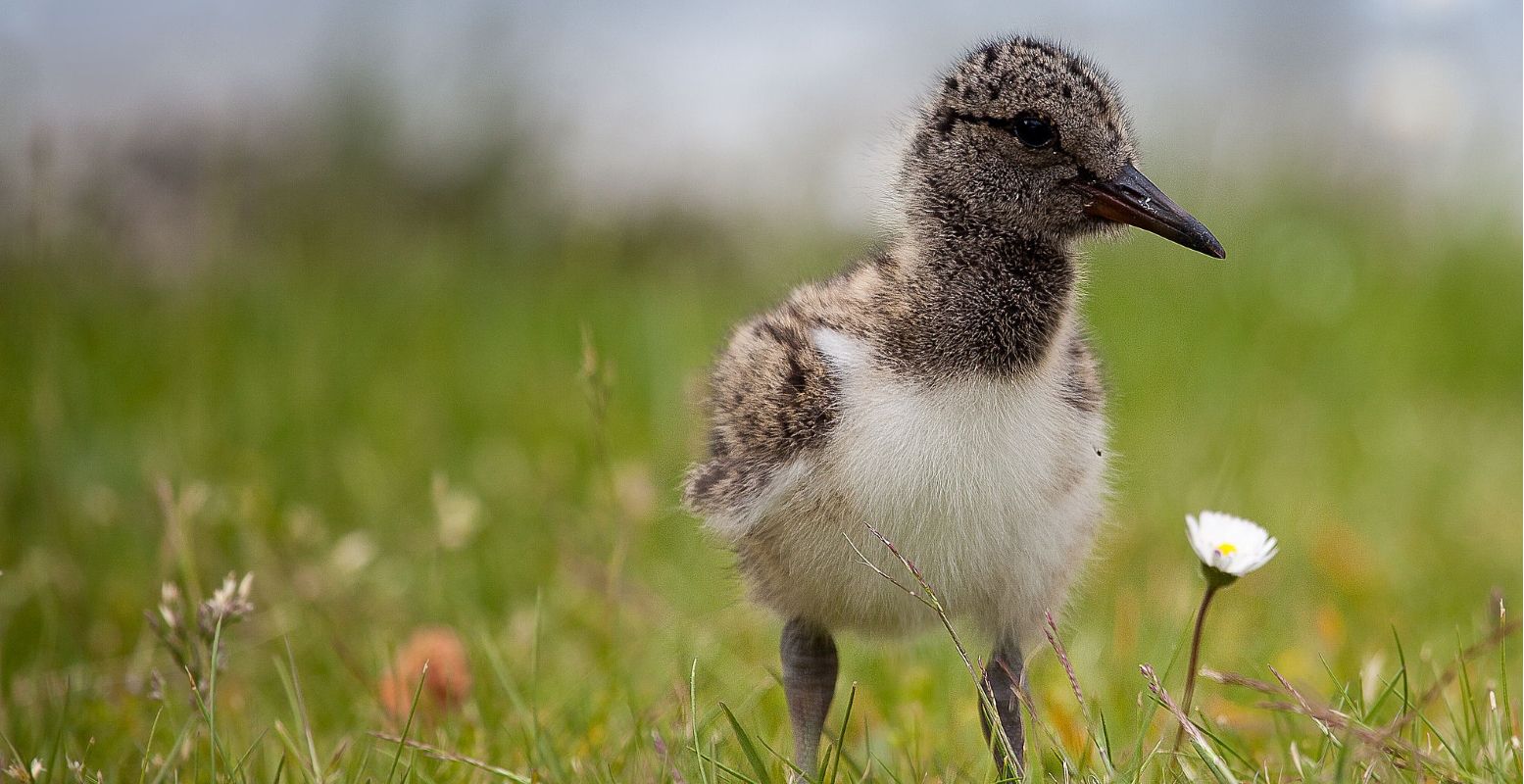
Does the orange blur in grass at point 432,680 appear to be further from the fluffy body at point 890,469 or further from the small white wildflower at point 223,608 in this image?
the fluffy body at point 890,469

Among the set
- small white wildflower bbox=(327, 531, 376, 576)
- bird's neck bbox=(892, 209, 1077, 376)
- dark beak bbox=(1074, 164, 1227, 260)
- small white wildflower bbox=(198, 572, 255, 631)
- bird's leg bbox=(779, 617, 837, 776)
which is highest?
dark beak bbox=(1074, 164, 1227, 260)

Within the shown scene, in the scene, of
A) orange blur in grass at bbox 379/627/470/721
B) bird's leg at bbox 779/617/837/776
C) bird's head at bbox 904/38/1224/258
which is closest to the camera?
bird's head at bbox 904/38/1224/258

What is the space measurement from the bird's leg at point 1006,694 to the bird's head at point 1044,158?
0.64m

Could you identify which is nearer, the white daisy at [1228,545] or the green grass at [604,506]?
the white daisy at [1228,545]

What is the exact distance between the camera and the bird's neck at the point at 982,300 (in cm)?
187

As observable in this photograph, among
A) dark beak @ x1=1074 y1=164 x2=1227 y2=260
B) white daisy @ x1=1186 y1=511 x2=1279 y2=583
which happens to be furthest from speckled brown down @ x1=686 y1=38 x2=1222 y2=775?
white daisy @ x1=1186 y1=511 x2=1279 y2=583

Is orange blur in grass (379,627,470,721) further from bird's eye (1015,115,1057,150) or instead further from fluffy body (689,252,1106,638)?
bird's eye (1015,115,1057,150)

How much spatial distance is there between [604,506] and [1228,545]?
1815mm

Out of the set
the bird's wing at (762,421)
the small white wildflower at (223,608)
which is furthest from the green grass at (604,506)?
the bird's wing at (762,421)

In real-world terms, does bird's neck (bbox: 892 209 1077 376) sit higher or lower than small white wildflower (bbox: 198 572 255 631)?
higher

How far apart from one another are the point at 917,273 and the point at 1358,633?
1726mm

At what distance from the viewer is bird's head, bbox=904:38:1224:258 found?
1899mm

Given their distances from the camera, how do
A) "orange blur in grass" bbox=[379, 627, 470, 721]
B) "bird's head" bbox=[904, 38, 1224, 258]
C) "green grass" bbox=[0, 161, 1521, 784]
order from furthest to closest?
"orange blur in grass" bbox=[379, 627, 470, 721] < "green grass" bbox=[0, 161, 1521, 784] < "bird's head" bbox=[904, 38, 1224, 258]

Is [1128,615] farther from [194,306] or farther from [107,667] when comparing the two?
[194,306]
